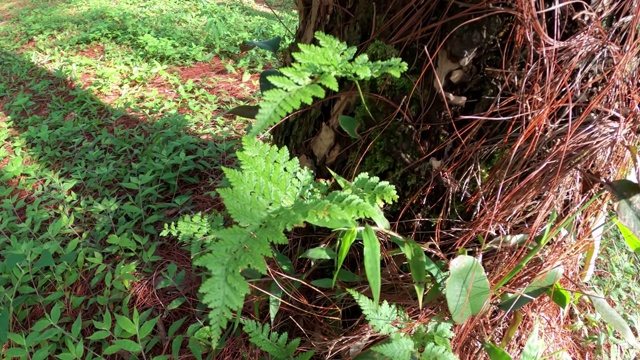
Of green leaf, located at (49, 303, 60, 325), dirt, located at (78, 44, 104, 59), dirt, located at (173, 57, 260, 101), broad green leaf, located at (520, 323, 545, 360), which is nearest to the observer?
broad green leaf, located at (520, 323, 545, 360)

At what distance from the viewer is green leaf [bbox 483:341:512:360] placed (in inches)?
46.1

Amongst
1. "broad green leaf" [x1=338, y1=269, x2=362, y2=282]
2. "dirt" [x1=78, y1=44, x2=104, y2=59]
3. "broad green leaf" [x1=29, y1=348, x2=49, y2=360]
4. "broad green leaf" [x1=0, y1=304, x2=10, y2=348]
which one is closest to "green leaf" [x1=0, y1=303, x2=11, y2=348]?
"broad green leaf" [x1=0, y1=304, x2=10, y2=348]

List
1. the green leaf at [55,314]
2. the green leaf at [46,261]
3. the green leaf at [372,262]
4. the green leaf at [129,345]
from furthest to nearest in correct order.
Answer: the green leaf at [46,261]
the green leaf at [55,314]
the green leaf at [129,345]
the green leaf at [372,262]

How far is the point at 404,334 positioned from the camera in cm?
121

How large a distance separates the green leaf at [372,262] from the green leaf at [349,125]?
13.4 inches

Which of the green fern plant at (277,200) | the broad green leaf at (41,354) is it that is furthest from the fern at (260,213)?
the broad green leaf at (41,354)

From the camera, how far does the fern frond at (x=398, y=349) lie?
1.14 meters

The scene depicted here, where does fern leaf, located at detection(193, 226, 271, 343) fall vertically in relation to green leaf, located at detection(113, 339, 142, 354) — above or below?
above

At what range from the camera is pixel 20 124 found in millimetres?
2977

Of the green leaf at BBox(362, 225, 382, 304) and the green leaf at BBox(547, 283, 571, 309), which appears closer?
the green leaf at BBox(362, 225, 382, 304)

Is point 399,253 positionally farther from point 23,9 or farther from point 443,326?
point 23,9

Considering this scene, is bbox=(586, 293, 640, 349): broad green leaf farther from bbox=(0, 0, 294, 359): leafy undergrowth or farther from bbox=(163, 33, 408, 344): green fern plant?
bbox=(0, 0, 294, 359): leafy undergrowth

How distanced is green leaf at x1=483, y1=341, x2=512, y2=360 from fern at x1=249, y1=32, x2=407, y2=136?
784 millimetres

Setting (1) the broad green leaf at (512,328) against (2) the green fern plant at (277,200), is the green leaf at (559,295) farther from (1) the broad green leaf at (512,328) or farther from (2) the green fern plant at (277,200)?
(2) the green fern plant at (277,200)
